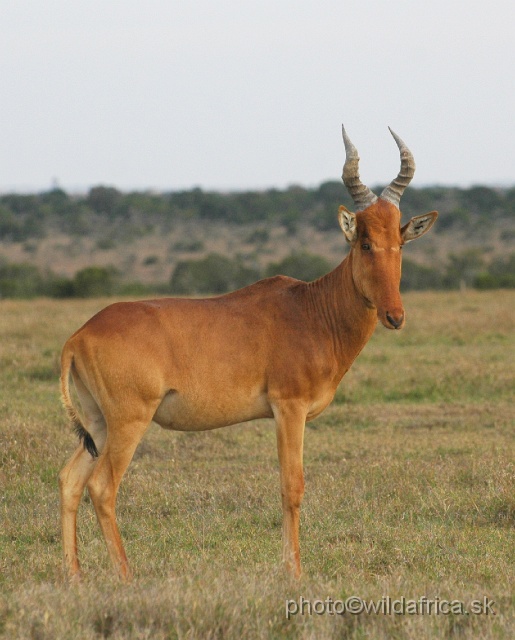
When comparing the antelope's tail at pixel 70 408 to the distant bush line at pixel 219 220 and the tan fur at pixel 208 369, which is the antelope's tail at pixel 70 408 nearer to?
the tan fur at pixel 208 369

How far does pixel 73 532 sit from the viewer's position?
266 inches

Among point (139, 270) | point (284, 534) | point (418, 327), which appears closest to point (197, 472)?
point (284, 534)

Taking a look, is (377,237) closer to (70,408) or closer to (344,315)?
(344,315)

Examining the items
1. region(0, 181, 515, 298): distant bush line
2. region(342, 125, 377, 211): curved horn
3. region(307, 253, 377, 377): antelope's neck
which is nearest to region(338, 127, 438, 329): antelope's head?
region(342, 125, 377, 211): curved horn

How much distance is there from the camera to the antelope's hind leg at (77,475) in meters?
6.73

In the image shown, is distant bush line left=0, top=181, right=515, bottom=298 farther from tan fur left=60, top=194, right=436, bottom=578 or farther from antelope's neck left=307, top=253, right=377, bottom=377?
tan fur left=60, top=194, right=436, bottom=578

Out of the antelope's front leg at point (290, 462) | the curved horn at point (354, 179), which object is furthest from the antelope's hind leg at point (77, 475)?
the curved horn at point (354, 179)

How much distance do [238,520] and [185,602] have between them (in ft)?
8.92

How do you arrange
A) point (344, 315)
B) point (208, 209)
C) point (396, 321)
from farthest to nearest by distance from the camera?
point (208, 209) → point (344, 315) → point (396, 321)

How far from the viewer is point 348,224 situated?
268 inches

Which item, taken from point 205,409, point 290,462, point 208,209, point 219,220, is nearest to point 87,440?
point 205,409

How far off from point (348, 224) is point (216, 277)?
104 ft

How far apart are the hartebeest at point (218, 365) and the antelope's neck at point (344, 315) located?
2 cm

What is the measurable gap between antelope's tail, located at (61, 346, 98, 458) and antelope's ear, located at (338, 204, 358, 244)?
6.36 feet
